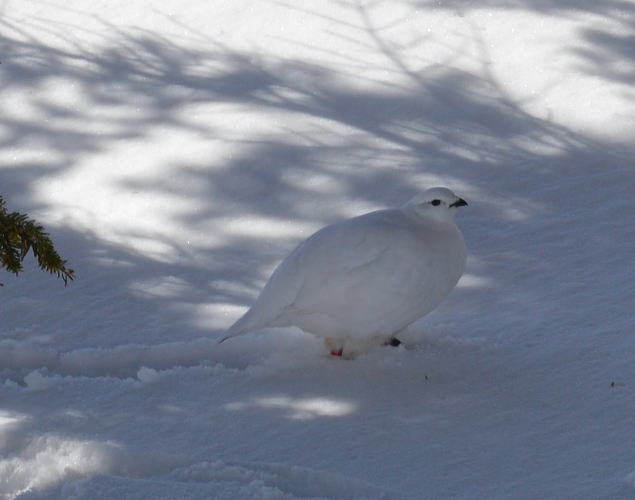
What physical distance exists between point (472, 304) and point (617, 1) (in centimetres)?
279

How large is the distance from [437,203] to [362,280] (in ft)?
1.27

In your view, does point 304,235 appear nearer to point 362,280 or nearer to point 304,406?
point 362,280

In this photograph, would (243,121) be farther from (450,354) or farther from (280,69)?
(450,354)

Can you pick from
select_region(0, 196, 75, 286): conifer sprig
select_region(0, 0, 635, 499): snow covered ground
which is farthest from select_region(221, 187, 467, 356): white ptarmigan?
select_region(0, 196, 75, 286): conifer sprig

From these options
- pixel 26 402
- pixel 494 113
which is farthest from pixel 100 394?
pixel 494 113

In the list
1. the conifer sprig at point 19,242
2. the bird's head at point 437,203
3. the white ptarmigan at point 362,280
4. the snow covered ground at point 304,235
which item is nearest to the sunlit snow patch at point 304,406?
the snow covered ground at point 304,235

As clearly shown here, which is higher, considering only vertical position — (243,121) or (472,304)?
(243,121)

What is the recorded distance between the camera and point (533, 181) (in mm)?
4699

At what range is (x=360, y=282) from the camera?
3.16m

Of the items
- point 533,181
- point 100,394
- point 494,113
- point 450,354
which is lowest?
point 100,394

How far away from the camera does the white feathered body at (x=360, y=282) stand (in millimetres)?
3162

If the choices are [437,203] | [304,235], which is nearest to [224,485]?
[437,203]

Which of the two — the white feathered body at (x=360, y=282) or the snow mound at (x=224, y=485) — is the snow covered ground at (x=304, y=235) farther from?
the white feathered body at (x=360, y=282)

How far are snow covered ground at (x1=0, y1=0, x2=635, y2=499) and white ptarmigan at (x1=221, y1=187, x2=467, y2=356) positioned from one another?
0.19m
